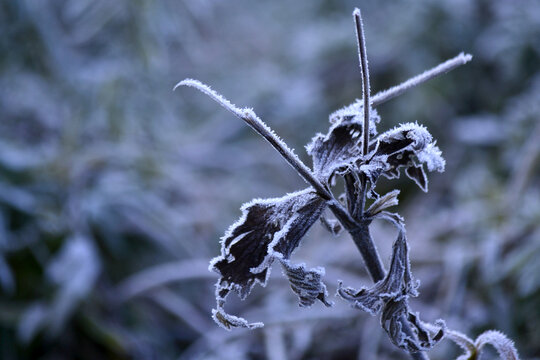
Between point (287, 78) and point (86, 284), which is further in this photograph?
point (287, 78)

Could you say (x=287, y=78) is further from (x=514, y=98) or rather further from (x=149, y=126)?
(x=514, y=98)

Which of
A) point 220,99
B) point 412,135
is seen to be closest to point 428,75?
point 412,135

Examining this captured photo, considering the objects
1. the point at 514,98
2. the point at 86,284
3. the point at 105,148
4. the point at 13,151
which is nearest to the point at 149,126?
the point at 105,148

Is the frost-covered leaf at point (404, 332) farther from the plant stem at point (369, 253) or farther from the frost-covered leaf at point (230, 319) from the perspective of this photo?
the frost-covered leaf at point (230, 319)

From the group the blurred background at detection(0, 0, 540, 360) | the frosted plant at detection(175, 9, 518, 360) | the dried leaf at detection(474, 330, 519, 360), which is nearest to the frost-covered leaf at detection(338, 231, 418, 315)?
the frosted plant at detection(175, 9, 518, 360)

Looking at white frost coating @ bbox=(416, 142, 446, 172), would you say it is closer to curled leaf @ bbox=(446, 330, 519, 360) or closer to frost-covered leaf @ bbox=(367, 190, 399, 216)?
frost-covered leaf @ bbox=(367, 190, 399, 216)

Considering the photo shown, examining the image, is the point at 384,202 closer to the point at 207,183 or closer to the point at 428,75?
the point at 428,75
